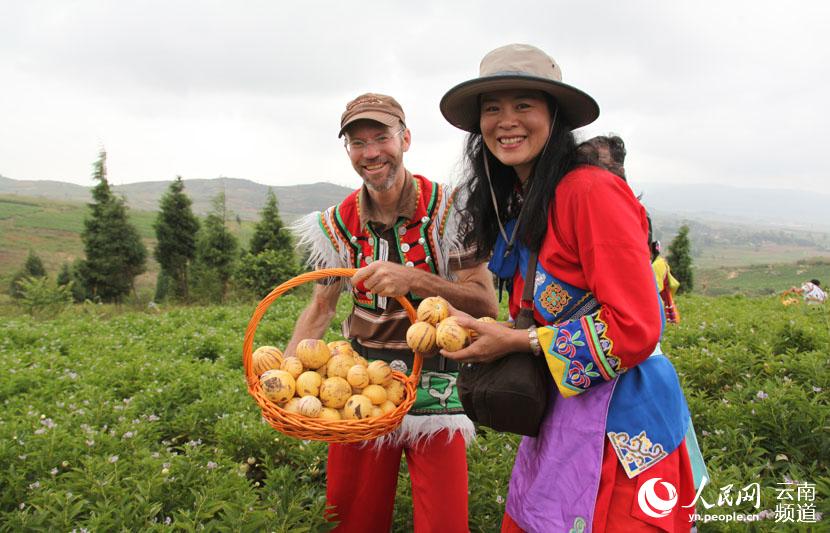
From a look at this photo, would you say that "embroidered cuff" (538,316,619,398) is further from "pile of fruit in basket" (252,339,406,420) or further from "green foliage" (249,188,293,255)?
"green foliage" (249,188,293,255)

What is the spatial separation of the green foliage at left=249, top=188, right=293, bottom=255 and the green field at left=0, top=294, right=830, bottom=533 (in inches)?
722

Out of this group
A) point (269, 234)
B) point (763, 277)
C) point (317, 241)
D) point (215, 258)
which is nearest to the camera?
point (317, 241)

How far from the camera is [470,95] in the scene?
2133 millimetres

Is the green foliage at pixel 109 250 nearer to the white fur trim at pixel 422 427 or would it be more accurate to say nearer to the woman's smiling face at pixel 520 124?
the white fur trim at pixel 422 427

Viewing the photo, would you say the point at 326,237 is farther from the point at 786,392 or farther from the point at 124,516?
the point at 786,392

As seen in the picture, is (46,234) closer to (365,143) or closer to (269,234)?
(269,234)

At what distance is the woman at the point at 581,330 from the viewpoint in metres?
1.71

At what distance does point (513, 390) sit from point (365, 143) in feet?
4.95

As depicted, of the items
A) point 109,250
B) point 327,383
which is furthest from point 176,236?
point 327,383

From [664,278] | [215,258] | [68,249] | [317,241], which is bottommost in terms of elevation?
[68,249]

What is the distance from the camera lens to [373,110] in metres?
2.68

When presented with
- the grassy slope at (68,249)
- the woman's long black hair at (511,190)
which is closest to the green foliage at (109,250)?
the grassy slope at (68,249)

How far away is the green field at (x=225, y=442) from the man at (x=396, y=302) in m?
0.35

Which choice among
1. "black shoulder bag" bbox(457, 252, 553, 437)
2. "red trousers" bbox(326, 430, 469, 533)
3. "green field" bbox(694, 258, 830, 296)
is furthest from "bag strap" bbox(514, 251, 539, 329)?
"green field" bbox(694, 258, 830, 296)
